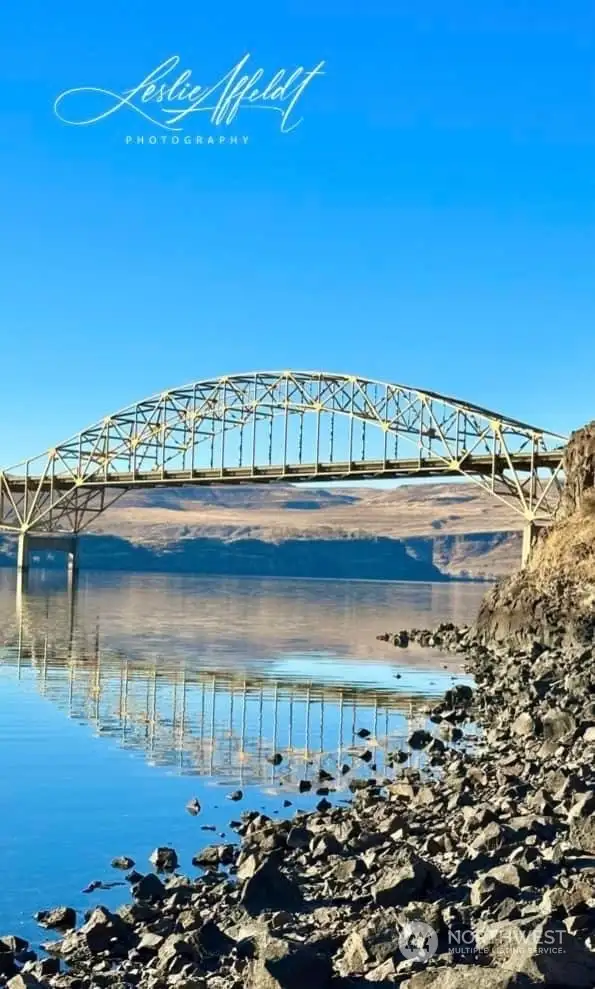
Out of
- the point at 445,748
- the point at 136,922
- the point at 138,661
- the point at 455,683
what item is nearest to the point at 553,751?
the point at 445,748

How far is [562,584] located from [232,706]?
2246 centimetres

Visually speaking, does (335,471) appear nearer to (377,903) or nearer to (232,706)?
(232,706)

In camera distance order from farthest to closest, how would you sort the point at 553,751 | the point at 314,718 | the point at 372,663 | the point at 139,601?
the point at 139,601
the point at 372,663
the point at 314,718
the point at 553,751

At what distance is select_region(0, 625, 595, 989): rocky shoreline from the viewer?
291 inches

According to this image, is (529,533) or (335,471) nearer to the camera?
(529,533)

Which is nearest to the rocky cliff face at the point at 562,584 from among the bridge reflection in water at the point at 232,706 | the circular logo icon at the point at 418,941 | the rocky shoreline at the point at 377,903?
the bridge reflection in water at the point at 232,706

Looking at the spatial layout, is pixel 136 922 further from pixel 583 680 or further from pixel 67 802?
pixel 583 680

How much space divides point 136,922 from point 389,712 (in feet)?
52.4

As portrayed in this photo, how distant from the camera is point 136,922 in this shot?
383 inches

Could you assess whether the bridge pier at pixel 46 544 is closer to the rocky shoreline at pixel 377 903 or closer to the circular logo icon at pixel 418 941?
the rocky shoreline at pixel 377 903

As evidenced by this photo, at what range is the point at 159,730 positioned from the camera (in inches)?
848

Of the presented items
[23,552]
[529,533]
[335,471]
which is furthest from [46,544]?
[529,533]

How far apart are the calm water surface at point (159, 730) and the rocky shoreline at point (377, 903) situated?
30.8 inches

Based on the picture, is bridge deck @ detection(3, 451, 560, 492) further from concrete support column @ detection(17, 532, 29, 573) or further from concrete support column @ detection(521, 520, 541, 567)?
concrete support column @ detection(17, 532, 29, 573)
